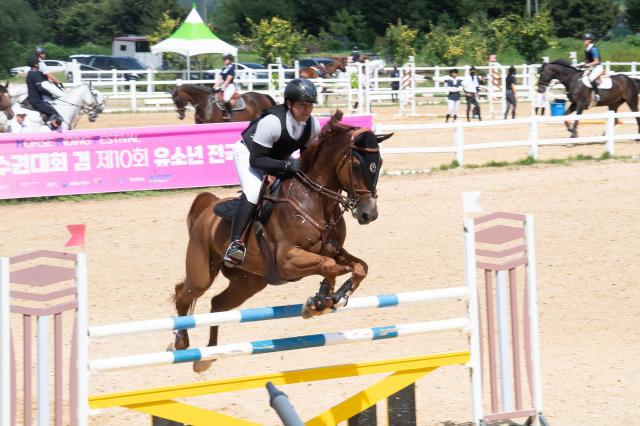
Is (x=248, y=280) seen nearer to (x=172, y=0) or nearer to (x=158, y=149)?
(x=158, y=149)

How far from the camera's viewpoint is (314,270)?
631 centimetres

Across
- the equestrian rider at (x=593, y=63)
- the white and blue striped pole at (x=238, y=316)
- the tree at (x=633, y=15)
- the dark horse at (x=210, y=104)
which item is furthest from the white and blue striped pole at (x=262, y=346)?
the tree at (x=633, y=15)

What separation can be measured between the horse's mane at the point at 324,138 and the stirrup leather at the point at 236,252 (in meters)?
0.65

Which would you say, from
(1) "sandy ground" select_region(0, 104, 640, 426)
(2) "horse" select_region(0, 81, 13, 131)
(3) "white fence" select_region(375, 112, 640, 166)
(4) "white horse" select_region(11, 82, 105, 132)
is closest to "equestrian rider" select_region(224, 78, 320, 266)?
(1) "sandy ground" select_region(0, 104, 640, 426)

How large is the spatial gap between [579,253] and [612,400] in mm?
4429

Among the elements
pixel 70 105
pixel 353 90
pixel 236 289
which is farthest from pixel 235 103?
pixel 236 289

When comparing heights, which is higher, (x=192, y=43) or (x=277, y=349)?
(x=192, y=43)

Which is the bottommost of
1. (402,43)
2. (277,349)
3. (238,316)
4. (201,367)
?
(201,367)

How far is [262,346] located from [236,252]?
1209 millimetres

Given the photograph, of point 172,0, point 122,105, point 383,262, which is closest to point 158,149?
point 383,262

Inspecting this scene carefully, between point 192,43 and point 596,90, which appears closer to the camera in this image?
point 596,90

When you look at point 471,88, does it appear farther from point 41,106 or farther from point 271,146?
point 271,146

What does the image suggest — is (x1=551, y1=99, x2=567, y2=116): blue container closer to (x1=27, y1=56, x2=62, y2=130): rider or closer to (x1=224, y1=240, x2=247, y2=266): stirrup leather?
(x1=27, y1=56, x2=62, y2=130): rider

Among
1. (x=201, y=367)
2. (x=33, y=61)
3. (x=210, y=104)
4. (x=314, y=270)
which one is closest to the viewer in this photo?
(x=314, y=270)
